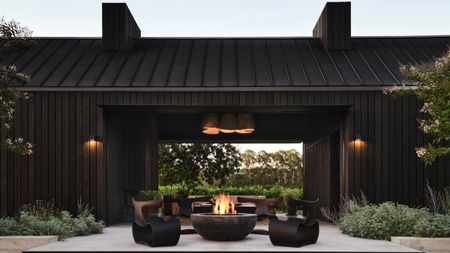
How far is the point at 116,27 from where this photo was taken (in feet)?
52.5

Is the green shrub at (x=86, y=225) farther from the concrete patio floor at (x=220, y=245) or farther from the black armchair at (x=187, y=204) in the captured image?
the black armchair at (x=187, y=204)

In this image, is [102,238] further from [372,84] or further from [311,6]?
[311,6]

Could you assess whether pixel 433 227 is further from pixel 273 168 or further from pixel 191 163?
pixel 273 168

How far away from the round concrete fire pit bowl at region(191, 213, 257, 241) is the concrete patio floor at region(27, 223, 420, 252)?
13 cm

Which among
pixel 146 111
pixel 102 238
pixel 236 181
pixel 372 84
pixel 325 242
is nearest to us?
Answer: pixel 325 242

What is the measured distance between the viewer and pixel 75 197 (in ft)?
42.8

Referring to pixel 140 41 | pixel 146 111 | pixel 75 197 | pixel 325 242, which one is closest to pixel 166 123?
pixel 140 41

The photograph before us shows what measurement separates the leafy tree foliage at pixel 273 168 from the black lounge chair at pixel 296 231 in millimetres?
15150

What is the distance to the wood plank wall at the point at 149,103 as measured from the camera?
13070 mm

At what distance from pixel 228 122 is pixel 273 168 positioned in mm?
11741

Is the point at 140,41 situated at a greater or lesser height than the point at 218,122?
greater

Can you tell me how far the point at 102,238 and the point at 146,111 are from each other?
429 cm

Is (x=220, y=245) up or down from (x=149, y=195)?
down

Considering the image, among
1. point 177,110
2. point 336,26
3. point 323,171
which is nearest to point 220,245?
point 177,110
